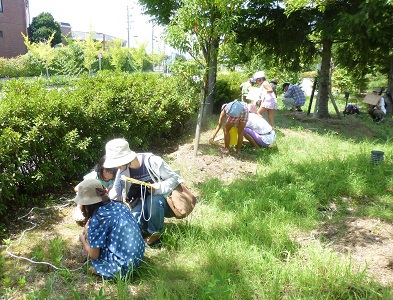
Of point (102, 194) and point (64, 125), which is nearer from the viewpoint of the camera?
point (102, 194)

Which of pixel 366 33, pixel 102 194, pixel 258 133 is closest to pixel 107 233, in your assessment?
pixel 102 194

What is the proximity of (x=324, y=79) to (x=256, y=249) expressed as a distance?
26.8 ft

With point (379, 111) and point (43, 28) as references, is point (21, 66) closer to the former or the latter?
point (43, 28)

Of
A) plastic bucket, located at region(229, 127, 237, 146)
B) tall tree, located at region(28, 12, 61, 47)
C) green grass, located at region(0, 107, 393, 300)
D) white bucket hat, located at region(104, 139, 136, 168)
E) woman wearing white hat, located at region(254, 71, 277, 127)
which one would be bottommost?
green grass, located at region(0, 107, 393, 300)

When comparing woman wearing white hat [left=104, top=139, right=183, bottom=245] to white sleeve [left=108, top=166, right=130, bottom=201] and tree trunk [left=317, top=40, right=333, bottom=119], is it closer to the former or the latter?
white sleeve [left=108, top=166, right=130, bottom=201]

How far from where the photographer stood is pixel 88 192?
2578 millimetres

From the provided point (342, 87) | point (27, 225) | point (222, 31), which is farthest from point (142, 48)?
point (27, 225)

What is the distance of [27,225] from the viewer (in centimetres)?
369

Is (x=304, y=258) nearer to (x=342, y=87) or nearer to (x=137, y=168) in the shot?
(x=137, y=168)

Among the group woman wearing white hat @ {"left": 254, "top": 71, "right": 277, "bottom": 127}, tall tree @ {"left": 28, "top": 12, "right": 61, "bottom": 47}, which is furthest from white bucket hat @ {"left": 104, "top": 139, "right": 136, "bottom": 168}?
tall tree @ {"left": 28, "top": 12, "right": 61, "bottom": 47}

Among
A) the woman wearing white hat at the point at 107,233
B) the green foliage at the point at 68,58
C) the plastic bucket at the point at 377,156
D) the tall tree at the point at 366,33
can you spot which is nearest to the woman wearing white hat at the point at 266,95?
the tall tree at the point at 366,33

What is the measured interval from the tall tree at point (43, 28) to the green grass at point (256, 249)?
39131 millimetres

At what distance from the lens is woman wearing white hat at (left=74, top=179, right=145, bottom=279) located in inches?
102

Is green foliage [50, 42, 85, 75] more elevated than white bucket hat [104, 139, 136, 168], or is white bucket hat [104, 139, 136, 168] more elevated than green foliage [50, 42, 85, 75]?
green foliage [50, 42, 85, 75]
